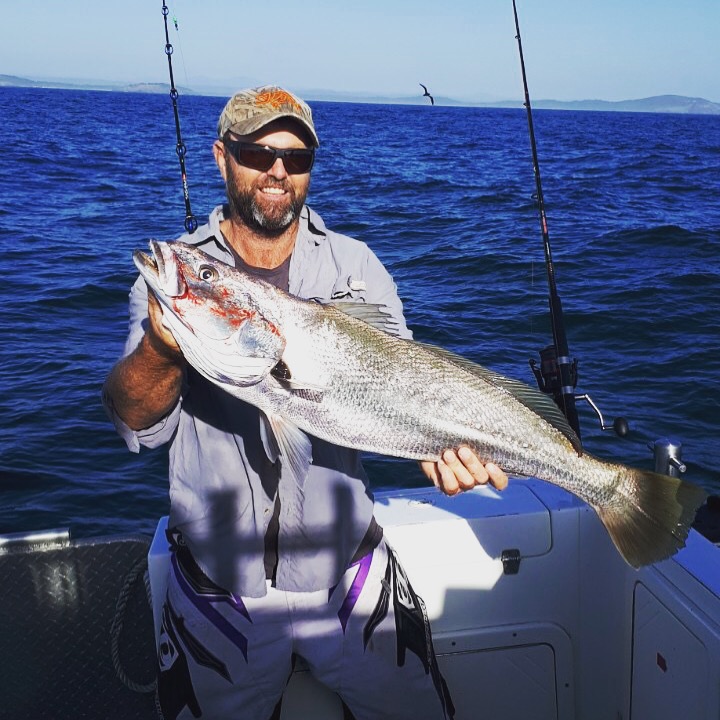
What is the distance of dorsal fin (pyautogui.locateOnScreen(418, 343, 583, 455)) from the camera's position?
117 inches

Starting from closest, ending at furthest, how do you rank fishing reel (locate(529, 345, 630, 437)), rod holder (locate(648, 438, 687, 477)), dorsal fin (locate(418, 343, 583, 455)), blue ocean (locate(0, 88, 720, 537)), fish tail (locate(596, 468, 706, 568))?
fish tail (locate(596, 468, 706, 568)) < dorsal fin (locate(418, 343, 583, 455)) < rod holder (locate(648, 438, 687, 477)) < fishing reel (locate(529, 345, 630, 437)) < blue ocean (locate(0, 88, 720, 537))

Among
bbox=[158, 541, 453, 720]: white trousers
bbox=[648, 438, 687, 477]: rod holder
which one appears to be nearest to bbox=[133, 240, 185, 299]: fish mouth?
bbox=[158, 541, 453, 720]: white trousers

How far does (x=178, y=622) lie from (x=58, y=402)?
21.3 ft

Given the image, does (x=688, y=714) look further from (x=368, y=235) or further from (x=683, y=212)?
(x=683, y=212)

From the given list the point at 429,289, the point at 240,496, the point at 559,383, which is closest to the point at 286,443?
the point at 240,496

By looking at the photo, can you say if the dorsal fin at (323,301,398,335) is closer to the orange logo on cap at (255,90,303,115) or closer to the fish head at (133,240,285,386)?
the fish head at (133,240,285,386)

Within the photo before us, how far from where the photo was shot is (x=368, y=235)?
60.0 ft

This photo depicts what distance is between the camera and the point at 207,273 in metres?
2.66

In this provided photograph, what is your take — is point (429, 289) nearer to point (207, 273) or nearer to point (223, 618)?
point (223, 618)

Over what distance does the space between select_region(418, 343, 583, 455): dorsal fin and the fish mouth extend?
0.92 meters

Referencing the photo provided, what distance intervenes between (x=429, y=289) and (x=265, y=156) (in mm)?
10662

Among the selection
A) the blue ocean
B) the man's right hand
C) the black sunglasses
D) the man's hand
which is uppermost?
the black sunglasses

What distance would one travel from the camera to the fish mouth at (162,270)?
256 cm

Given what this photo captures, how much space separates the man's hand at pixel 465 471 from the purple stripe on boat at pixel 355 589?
45cm
